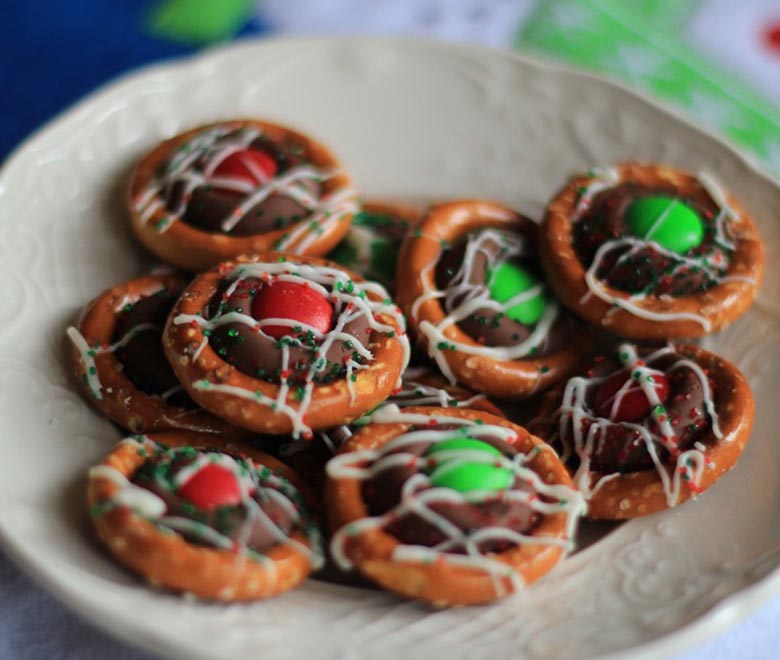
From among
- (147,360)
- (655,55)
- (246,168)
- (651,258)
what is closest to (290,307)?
(147,360)

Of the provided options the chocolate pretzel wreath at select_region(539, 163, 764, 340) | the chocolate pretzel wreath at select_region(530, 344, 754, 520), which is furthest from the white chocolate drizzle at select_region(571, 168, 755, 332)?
the chocolate pretzel wreath at select_region(530, 344, 754, 520)

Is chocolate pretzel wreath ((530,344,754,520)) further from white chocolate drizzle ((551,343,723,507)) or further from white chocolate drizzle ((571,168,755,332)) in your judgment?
white chocolate drizzle ((571,168,755,332))

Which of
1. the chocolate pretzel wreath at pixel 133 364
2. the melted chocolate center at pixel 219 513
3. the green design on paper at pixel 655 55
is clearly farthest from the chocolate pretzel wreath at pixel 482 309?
the green design on paper at pixel 655 55

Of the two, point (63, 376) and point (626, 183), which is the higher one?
point (626, 183)

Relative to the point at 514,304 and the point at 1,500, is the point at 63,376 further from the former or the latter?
the point at 514,304

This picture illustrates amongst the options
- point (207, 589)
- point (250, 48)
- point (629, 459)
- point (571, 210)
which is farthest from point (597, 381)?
point (250, 48)

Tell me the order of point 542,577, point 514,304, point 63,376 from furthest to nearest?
point 514,304, point 63,376, point 542,577
